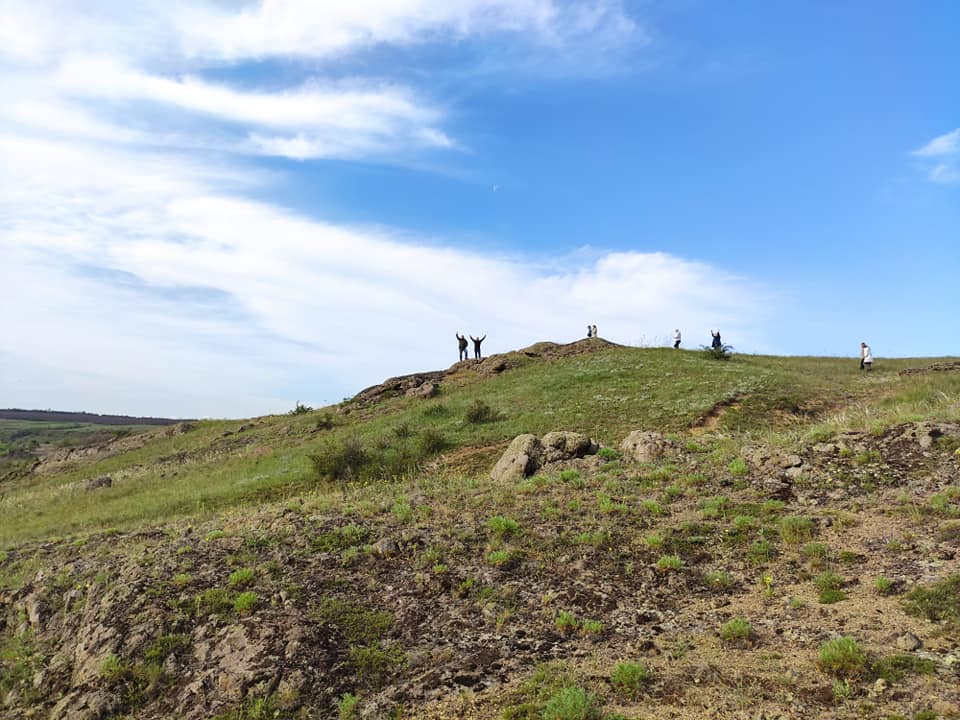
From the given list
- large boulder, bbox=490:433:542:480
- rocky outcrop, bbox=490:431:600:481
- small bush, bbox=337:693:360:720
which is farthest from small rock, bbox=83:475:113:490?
small bush, bbox=337:693:360:720

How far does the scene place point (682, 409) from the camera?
96.2ft

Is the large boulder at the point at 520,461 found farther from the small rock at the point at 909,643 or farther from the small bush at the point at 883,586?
the small rock at the point at 909,643

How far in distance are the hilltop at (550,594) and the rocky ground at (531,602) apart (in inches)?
1.9

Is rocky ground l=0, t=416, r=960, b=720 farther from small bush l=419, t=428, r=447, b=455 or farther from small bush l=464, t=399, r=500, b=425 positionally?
small bush l=464, t=399, r=500, b=425

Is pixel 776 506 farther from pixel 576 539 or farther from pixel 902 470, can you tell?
pixel 576 539

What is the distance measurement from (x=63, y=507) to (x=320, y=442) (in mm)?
13054

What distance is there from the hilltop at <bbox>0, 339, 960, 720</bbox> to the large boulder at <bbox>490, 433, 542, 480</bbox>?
0.33 feet

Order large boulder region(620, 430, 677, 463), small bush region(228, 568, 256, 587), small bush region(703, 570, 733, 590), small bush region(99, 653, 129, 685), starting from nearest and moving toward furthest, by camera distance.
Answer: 1. small bush region(99, 653, 129, 685)
2. small bush region(703, 570, 733, 590)
3. small bush region(228, 568, 256, 587)
4. large boulder region(620, 430, 677, 463)

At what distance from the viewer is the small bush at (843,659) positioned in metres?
8.09

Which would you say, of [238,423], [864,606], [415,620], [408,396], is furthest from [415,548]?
[238,423]

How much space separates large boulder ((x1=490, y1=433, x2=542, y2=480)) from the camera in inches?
766

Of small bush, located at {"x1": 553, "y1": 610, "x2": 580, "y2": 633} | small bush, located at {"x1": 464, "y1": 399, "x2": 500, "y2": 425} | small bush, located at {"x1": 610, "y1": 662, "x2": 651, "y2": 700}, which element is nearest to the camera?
small bush, located at {"x1": 610, "y1": 662, "x2": 651, "y2": 700}

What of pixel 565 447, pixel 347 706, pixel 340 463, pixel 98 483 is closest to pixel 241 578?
pixel 347 706

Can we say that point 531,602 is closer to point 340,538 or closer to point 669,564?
point 669,564
